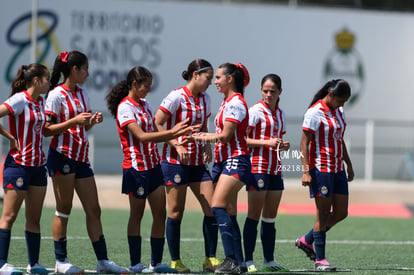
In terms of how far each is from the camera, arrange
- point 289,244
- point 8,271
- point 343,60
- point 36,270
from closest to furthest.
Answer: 1. point 8,271
2. point 36,270
3. point 289,244
4. point 343,60

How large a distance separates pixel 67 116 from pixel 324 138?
9.59 ft

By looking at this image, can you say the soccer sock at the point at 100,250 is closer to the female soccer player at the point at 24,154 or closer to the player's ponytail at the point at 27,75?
the female soccer player at the point at 24,154

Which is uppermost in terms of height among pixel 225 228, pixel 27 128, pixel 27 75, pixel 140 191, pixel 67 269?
pixel 27 75

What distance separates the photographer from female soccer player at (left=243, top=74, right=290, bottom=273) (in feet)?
29.4

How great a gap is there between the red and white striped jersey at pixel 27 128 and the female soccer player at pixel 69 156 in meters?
0.12

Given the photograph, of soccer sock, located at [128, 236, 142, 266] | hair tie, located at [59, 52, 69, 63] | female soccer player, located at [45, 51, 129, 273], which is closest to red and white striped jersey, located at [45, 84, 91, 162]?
female soccer player, located at [45, 51, 129, 273]

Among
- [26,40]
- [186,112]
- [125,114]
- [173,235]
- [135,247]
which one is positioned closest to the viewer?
[125,114]

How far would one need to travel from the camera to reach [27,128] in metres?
7.98

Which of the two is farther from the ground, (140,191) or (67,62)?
(67,62)

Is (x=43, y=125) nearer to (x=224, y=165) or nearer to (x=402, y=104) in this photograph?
(x=224, y=165)

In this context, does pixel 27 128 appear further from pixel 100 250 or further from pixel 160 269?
pixel 160 269

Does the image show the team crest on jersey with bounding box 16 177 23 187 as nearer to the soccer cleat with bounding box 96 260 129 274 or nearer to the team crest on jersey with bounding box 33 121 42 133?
the team crest on jersey with bounding box 33 121 42 133

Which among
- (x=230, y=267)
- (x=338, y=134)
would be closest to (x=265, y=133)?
(x=338, y=134)

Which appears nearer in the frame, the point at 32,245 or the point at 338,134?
the point at 32,245
